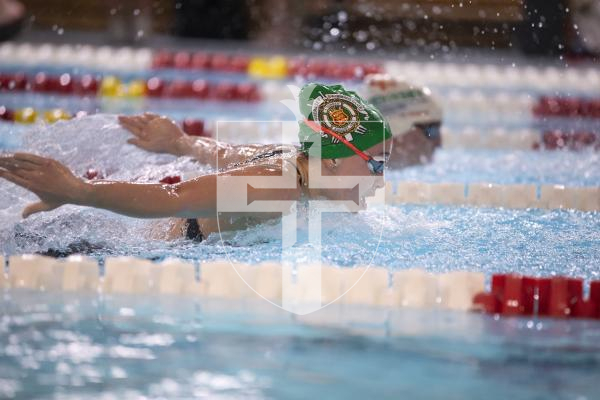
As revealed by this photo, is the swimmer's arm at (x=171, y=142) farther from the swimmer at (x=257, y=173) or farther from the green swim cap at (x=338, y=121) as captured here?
the green swim cap at (x=338, y=121)

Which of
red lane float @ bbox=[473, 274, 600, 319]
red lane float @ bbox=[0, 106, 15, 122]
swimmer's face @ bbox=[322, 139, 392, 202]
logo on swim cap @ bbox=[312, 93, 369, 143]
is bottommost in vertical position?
red lane float @ bbox=[473, 274, 600, 319]

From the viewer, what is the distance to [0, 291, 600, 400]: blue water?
220cm

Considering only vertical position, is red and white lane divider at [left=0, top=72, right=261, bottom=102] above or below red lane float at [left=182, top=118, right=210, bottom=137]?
above

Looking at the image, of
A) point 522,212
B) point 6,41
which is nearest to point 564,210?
point 522,212

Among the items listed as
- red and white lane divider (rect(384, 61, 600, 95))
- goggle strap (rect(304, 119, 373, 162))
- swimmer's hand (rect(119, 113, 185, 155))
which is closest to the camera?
goggle strap (rect(304, 119, 373, 162))

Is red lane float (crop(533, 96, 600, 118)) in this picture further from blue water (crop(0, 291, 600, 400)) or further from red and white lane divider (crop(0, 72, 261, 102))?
blue water (crop(0, 291, 600, 400))

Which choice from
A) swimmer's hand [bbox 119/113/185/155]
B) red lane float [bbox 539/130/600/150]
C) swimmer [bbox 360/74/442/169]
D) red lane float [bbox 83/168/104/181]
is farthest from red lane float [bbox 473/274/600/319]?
red lane float [bbox 539/130/600/150]

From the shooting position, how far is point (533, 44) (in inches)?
384

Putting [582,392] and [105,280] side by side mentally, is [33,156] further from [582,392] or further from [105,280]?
[582,392]

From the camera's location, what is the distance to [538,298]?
285cm

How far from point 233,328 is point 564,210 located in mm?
2241

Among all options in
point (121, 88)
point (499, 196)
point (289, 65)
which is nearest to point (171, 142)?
point (499, 196)

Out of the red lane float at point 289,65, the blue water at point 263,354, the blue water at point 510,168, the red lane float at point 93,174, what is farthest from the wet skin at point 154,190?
the red lane float at point 289,65

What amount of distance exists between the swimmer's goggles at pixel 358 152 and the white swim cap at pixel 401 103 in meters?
1.63
